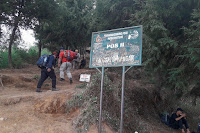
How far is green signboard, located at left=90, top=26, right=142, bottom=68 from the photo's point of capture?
459cm

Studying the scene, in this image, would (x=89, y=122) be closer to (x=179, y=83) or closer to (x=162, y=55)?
(x=179, y=83)

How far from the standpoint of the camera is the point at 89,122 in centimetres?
506

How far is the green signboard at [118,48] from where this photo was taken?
4.59 meters

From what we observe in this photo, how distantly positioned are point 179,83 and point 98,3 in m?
7.54

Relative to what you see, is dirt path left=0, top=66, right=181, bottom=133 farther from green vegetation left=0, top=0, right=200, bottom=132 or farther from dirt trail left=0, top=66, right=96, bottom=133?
green vegetation left=0, top=0, right=200, bottom=132

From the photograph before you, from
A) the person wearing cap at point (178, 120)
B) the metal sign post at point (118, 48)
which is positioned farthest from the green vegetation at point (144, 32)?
the metal sign post at point (118, 48)

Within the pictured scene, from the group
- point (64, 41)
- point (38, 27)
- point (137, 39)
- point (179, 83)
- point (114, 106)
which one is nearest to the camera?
point (137, 39)

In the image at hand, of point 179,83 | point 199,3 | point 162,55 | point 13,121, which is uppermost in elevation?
point 199,3

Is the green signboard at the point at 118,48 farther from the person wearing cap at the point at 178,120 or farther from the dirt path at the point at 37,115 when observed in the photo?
the person wearing cap at the point at 178,120

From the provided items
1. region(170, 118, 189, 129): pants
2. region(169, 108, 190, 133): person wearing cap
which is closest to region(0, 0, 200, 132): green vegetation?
region(169, 108, 190, 133): person wearing cap

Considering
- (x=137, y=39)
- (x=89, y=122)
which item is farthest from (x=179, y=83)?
(x=89, y=122)

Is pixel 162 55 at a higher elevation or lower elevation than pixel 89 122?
higher

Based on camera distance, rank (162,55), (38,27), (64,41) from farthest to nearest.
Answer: (64,41) < (38,27) < (162,55)

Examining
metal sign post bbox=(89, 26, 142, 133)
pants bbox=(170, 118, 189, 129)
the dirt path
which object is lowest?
pants bbox=(170, 118, 189, 129)
